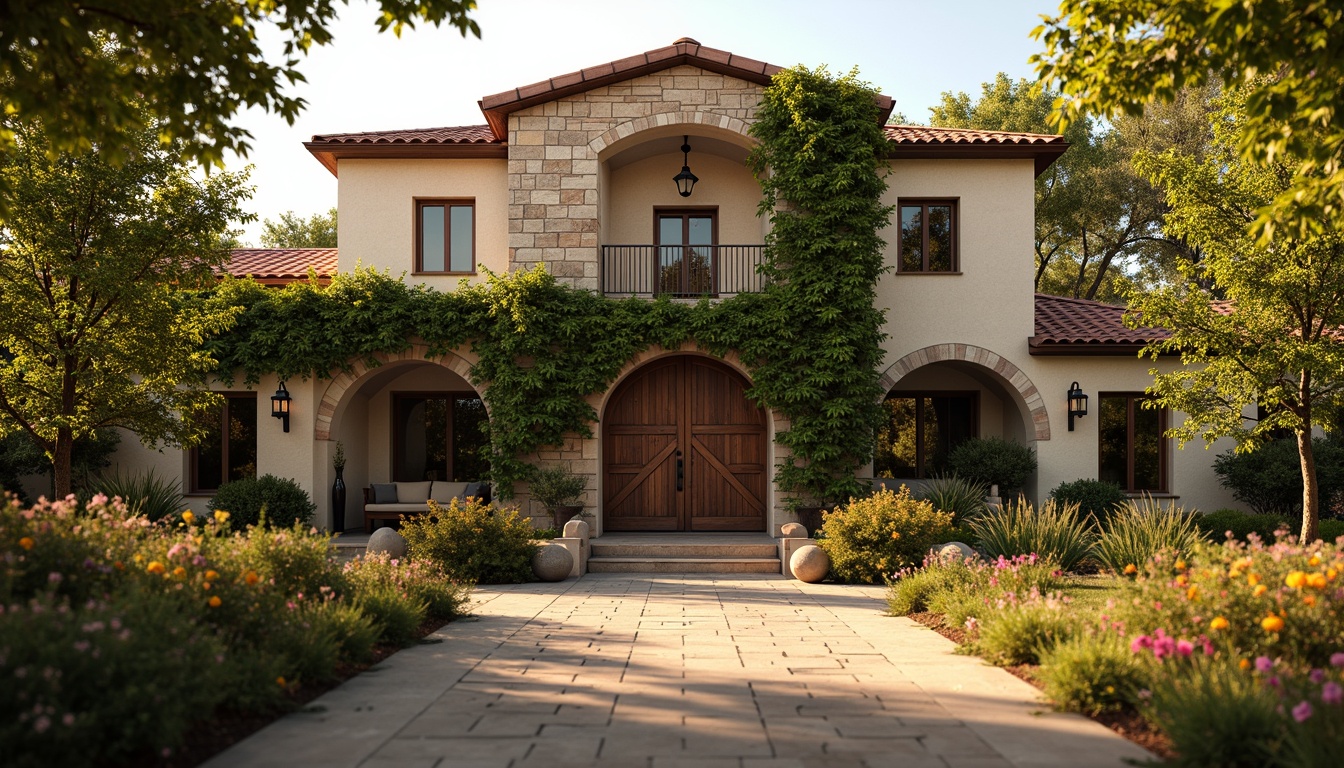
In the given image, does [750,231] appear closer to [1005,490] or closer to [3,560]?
[1005,490]

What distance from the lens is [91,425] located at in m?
12.2

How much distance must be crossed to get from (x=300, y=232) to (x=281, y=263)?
68.2 ft

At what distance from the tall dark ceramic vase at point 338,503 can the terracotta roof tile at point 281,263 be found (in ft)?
11.5

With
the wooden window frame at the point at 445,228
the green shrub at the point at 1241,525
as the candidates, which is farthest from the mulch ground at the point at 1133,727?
the wooden window frame at the point at 445,228

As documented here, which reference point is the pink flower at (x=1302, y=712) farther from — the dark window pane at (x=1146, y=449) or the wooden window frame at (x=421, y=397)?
the wooden window frame at (x=421, y=397)

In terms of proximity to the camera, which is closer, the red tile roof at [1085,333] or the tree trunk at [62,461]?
the tree trunk at [62,461]

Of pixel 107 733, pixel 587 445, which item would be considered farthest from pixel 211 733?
pixel 587 445

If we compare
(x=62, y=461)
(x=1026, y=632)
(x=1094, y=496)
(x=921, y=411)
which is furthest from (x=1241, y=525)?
(x=62, y=461)

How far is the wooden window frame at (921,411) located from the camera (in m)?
17.8

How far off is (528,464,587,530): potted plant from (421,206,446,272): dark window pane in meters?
4.12

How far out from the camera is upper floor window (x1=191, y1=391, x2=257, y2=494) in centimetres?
1595

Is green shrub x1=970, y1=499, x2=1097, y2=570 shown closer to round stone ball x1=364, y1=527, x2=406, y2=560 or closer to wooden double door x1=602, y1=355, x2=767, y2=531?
wooden double door x1=602, y1=355, x2=767, y2=531

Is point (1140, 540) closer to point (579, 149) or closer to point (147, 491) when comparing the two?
point (579, 149)

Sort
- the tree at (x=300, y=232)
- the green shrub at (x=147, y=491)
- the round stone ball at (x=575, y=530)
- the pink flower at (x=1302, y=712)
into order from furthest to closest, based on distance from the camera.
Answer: the tree at (x=300, y=232), the green shrub at (x=147, y=491), the round stone ball at (x=575, y=530), the pink flower at (x=1302, y=712)
